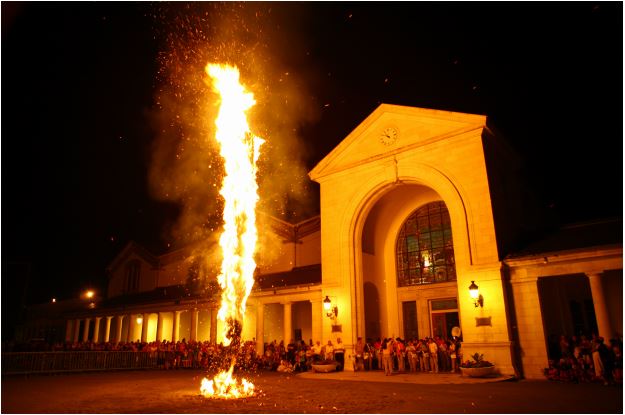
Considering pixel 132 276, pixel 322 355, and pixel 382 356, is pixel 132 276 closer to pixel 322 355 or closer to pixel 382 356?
pixel 322 355

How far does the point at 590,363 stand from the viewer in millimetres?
13273

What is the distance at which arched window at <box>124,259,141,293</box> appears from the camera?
4097cm

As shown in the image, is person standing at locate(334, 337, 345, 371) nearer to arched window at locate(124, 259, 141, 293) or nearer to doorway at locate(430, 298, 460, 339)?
doorway at locate(430, 298, 460, 339)

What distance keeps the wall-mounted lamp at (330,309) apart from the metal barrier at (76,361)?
34.1 feet

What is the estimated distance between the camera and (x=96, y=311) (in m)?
38.3

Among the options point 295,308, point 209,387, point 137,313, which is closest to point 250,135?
point 209,387

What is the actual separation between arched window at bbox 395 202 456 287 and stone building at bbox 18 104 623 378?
0.05 meters

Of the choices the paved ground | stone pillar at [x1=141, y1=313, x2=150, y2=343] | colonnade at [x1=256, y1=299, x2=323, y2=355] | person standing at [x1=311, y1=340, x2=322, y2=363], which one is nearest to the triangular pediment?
colonnade at [x1=256, y1=299, x2=323, y2=355]

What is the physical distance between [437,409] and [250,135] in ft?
27.6

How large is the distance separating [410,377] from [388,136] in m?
10.5

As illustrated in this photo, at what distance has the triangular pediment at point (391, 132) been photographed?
59.5 ft

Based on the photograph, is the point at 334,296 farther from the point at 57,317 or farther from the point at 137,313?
the point at 57,317

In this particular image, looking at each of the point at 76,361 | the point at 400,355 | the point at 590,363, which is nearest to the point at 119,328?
the point at 76,361

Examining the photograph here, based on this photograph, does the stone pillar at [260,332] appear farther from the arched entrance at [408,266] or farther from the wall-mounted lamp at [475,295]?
the wall-mounted lamp at [475,295]
